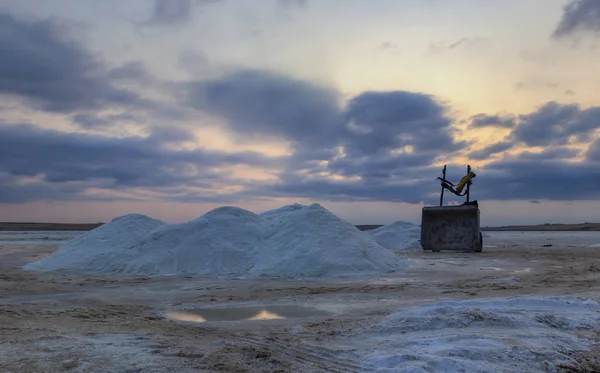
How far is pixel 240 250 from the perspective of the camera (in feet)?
50.2

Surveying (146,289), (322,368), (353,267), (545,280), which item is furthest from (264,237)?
(322,368)

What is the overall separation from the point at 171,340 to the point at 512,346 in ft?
12.8

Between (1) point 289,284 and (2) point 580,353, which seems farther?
(1) point 289,284

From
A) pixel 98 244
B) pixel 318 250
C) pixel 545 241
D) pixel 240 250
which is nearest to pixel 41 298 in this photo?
pixel 240 250

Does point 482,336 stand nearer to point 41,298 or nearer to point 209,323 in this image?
point 209,323

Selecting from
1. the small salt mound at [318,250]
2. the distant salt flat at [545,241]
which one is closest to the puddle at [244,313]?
the small salt mound at [318,250]

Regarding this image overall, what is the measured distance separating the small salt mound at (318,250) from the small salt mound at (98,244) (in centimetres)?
546

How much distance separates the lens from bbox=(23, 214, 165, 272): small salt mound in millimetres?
15578

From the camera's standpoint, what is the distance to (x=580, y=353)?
498cm

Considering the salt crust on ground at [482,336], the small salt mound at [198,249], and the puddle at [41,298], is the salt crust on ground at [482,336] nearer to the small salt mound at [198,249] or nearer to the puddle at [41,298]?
the puddle at [41,298]

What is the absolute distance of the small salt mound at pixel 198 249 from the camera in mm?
14375

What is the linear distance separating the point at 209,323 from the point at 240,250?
8.49m

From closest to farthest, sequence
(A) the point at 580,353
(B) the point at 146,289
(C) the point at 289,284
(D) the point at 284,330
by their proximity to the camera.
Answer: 1. (A) the point at 580,353
2. (D) the point at 284,330
3. (B) the point at 146,289
4. (C) the point at 289,284

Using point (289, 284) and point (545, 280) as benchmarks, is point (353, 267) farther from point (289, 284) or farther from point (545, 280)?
point (545, 280)
